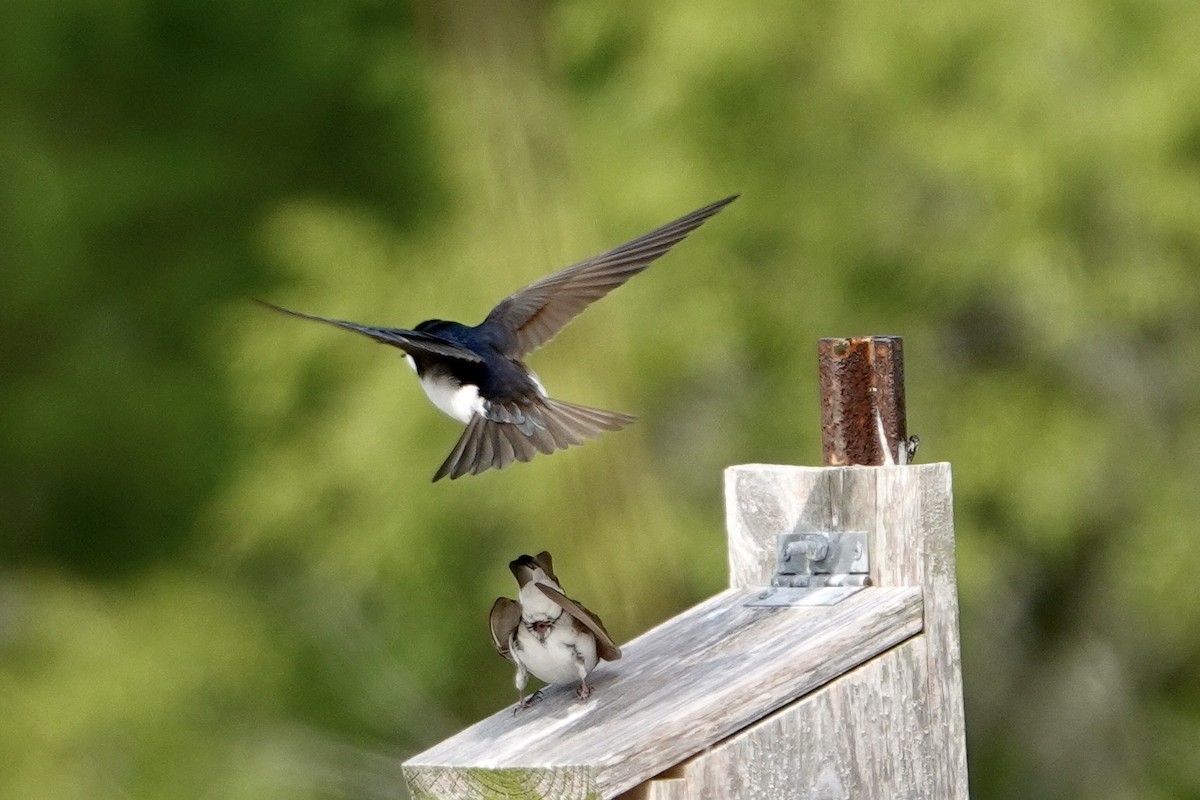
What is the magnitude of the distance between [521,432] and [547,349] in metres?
2.14

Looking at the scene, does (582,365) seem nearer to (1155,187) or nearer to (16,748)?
(1155,187)

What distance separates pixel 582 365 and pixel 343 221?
0.87 m

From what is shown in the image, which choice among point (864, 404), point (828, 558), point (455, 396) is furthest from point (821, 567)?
point (455, 396)

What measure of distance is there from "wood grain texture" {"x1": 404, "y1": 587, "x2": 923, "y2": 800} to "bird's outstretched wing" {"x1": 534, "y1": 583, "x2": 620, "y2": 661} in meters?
0.04

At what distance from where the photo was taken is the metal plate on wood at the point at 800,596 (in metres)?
1.96

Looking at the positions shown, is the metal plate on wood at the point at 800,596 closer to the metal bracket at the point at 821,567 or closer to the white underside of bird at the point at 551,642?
the metal bracket at the point at 821,567

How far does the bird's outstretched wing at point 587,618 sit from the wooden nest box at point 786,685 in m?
0.04

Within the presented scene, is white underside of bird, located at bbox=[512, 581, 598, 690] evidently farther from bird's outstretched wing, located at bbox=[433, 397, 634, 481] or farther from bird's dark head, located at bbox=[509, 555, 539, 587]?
bird's outstretched wing, located at bbox=[433, 397, 634, 481]

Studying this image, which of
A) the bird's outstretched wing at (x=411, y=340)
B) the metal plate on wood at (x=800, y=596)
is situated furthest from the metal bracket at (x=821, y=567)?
the bird's outstretched wing at (x=411, y=340)

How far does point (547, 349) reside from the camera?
4590 millimetres

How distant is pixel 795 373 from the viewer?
470 cm

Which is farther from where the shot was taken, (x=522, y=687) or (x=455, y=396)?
(x=455, y=396)

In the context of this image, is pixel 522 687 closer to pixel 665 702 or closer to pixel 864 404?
pixel 665 702

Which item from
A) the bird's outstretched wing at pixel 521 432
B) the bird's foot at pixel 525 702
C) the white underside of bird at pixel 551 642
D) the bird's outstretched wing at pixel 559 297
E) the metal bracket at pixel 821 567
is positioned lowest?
the bird's foot at pixel 525 702
